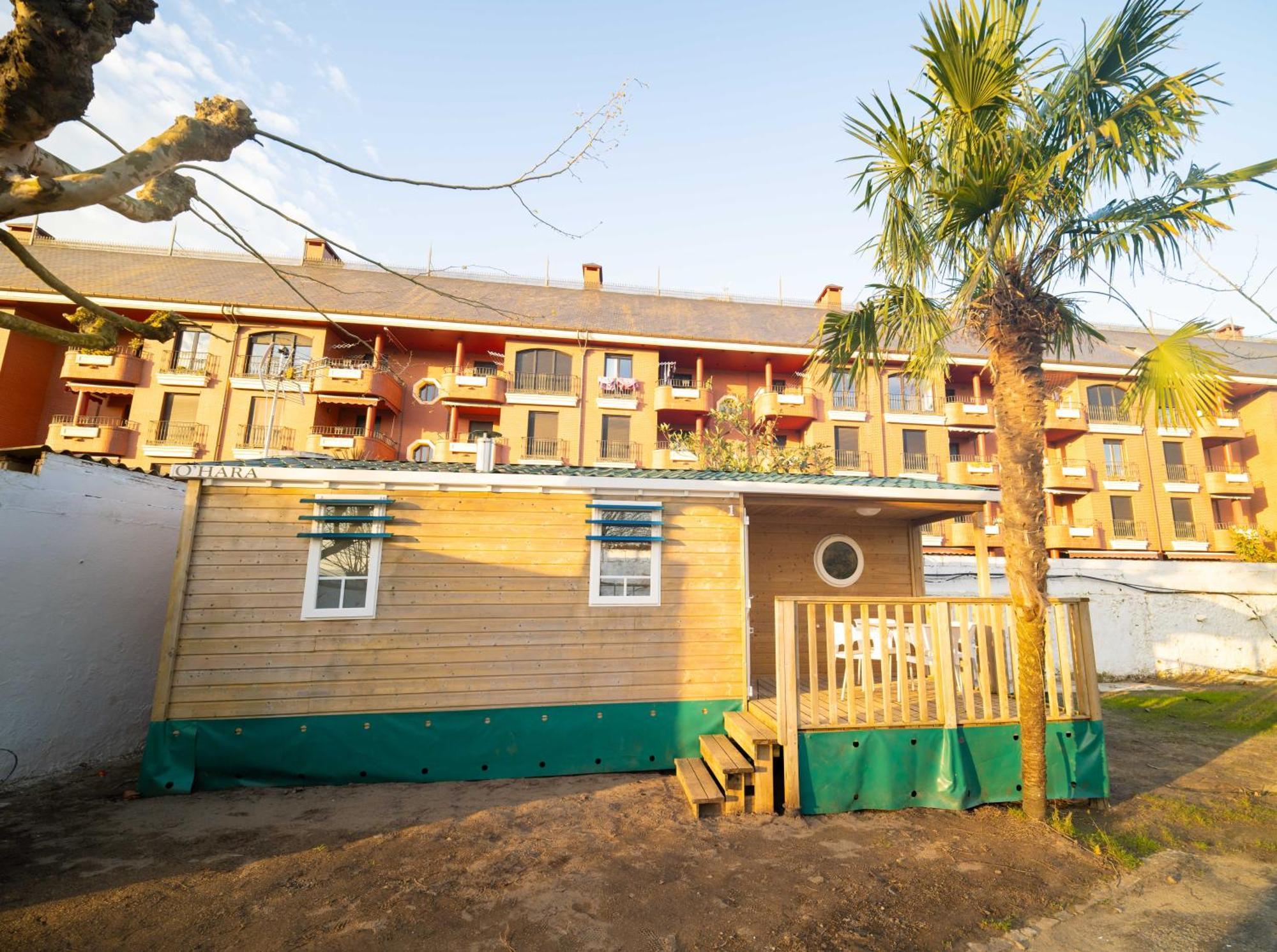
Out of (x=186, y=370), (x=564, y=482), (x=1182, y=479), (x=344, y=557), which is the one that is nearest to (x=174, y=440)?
(x=186, y=370)

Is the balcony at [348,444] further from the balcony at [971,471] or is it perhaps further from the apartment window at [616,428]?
the balcony at [971,471]

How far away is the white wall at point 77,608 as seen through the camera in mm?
6152

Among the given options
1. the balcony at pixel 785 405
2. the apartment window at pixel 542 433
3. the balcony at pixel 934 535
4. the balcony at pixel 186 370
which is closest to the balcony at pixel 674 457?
the balcony at pixel 785 405

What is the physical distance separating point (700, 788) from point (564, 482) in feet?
12.5

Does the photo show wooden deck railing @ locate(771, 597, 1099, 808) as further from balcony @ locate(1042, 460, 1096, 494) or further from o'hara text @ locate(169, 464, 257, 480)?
balcony @ locate(1042, 460, 1096, 494)

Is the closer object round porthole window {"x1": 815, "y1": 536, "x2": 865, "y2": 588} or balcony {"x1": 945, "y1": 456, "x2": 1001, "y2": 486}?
round porthole window {"x1": 815, "y1": 536, "x2": 865, "y2": 588}

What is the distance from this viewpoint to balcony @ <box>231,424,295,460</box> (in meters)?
23.9

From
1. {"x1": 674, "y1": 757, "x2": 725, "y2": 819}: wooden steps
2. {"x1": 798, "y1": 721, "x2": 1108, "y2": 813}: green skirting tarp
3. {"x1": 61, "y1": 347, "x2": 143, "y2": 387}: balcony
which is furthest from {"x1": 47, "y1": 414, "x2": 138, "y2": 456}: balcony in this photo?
{"x1": 798, "y1": 721, "x2": 1108, "y2": 813}: green skirting tarp

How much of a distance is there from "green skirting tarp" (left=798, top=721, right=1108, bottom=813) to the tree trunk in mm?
392

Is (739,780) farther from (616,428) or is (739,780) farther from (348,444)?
(348,444)

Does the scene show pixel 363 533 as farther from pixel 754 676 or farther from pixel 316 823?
pixel 754 676

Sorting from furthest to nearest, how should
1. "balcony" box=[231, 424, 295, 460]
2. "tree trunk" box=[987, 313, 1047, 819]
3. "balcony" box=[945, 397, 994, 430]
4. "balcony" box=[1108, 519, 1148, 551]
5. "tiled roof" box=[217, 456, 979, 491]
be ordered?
"balcony" box=[945, 397, 994, 430]
"balcony" box=[1108, 519, 1148, 551]
"balcony" box=[231, 424, 295, 460]
"tiled roof" box=[217, 456, 979, 491]
"tree trunk" box=[987, 313, 1047, 819]

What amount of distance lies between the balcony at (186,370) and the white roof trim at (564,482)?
73.5 feet

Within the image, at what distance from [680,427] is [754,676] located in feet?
63.5
